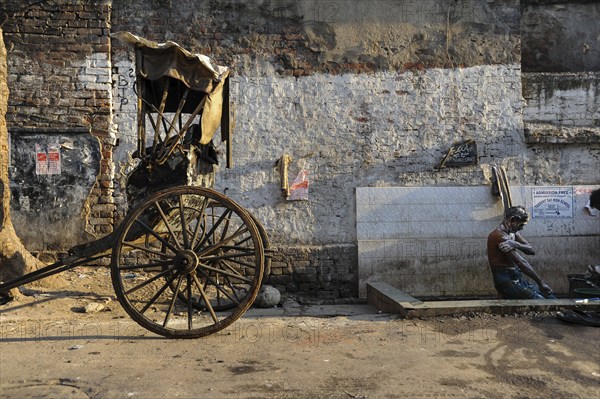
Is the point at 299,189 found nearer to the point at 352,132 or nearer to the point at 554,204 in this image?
the point at 352,132

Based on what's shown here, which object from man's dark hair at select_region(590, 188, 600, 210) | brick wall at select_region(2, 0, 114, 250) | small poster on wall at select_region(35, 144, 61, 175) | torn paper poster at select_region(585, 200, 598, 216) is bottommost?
torn paper poster at select_region(585, 200, 598, 216)

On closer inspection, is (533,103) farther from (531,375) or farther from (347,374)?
(347,374)

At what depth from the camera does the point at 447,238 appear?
7.54 meters

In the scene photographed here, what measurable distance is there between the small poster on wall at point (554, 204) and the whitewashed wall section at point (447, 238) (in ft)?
0.28

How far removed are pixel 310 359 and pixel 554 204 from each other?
5.19 meters

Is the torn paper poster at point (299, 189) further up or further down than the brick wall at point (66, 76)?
further down

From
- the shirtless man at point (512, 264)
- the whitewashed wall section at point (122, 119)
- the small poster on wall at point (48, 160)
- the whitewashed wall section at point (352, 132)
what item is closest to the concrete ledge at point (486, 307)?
the shirtless man at point (512, 264)

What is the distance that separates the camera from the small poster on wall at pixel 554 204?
24.9 feet

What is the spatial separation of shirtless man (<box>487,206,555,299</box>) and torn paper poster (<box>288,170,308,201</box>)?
105 inches

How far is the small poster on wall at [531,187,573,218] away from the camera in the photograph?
7.59 metres

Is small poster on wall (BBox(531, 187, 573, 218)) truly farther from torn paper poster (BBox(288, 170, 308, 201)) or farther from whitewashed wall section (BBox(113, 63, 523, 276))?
torn paper poster (BBox(288, 170, 308, 201))

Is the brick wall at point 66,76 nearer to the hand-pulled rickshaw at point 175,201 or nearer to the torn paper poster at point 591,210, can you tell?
the hand-pulled rickshaw at point 175,201

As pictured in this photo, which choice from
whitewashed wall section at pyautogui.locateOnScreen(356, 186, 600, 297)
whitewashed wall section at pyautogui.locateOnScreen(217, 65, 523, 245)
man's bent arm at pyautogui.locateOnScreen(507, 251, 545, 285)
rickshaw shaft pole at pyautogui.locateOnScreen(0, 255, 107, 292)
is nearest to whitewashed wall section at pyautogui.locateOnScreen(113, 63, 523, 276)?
whitewashed wall section at pyautogui.locateOnScreen(217, 65, 523, 245)

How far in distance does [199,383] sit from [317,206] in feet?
14.0
